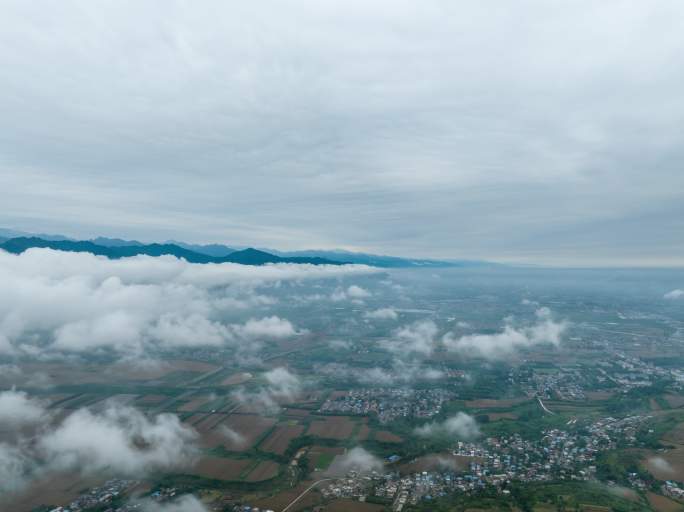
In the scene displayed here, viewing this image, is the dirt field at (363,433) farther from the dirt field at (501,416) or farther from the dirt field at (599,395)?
the dirt field at (599,395)

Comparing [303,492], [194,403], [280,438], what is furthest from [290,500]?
[194,403]

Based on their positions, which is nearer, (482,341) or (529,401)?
(529,401)

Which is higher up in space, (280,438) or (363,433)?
(363,433)

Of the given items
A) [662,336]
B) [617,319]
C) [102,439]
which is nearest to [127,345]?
[102,439]

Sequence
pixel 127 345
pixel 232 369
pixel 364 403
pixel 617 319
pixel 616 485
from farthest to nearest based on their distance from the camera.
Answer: pixel 617 319, pixel 127 345, pixel 232 369, pixel 364 403, pixel 616 485

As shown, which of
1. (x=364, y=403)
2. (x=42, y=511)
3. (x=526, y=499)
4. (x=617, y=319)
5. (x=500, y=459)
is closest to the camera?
(x=42, y=511)

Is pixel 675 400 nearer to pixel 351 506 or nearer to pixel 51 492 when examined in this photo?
pixel 351 506

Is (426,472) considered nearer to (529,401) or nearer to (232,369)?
(529,401)

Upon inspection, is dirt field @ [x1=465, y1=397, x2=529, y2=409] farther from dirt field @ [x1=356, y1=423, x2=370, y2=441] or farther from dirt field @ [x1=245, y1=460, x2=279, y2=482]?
dirt field @ [x1=245, y1=460, x2=279, y2=482]
